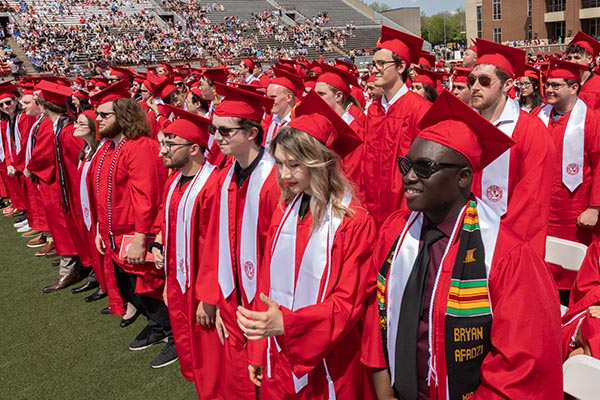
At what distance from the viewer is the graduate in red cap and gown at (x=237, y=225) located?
9.42ft

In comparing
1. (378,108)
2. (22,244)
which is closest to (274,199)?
(378,108)

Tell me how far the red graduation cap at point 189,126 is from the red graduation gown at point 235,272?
41 centimetres

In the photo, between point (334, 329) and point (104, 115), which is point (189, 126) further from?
point (334, 329)

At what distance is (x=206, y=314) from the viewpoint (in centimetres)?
327

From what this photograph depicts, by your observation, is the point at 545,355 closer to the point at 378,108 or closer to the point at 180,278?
the point at 180,278

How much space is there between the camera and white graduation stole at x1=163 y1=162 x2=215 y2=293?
3.31m

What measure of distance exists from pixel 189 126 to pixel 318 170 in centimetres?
150

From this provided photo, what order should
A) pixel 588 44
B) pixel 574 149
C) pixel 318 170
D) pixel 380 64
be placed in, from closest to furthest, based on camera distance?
pixel 318 170, pixel 380 64, pixel 574 149, pixel 588 44

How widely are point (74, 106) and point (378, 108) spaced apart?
5.04 metres

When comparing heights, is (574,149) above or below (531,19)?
below

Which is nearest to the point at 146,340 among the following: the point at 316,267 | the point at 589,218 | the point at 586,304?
the point at 316,267

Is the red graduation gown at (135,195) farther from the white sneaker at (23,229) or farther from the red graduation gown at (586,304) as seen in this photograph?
the white sneaker at (23,229)

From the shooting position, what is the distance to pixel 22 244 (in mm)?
7844

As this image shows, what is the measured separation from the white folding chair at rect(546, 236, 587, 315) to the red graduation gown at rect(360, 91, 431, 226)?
3.58 ft
